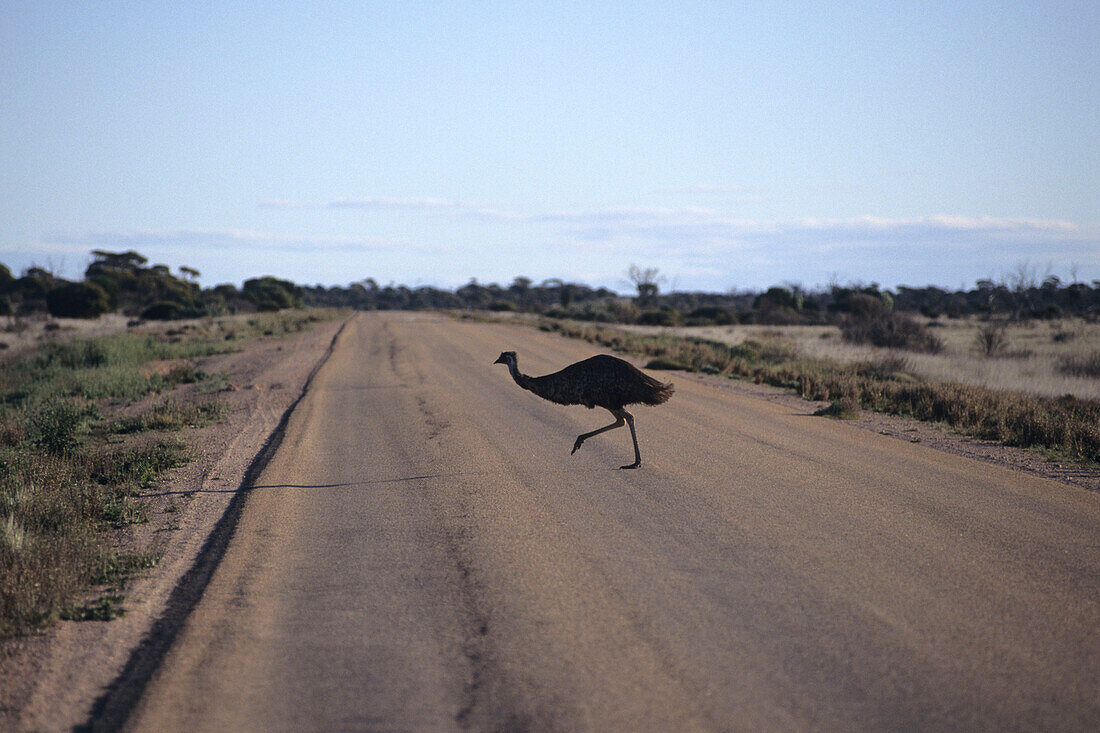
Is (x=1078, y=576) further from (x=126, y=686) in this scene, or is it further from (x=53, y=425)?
(x=53, y=425)

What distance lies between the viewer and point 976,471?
9312 millimetres

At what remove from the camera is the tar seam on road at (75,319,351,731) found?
412cm

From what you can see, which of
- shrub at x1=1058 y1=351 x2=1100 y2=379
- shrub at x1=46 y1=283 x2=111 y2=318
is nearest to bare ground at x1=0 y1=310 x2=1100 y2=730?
shrub at x1=1058 y1=351 x2=1100 y2=379

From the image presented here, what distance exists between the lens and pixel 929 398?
49.5 ft

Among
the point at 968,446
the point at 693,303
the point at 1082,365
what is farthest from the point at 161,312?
the point at 693,303

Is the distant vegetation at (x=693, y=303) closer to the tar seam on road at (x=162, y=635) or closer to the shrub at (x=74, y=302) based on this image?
the shrub at (x=74, y=302)

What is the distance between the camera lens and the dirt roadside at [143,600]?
167 inches

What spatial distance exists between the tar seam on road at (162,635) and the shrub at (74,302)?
52.6 m

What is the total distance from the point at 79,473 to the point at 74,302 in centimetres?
5110

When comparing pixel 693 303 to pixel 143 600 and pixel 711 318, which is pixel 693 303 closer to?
pixel 711 318

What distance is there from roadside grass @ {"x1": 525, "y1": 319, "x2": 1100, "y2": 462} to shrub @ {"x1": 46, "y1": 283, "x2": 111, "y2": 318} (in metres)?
43.2

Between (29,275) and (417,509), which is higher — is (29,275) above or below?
above

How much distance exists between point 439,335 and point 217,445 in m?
25.1

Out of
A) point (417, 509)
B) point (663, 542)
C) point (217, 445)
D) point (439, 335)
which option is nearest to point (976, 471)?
point (663, 542)
